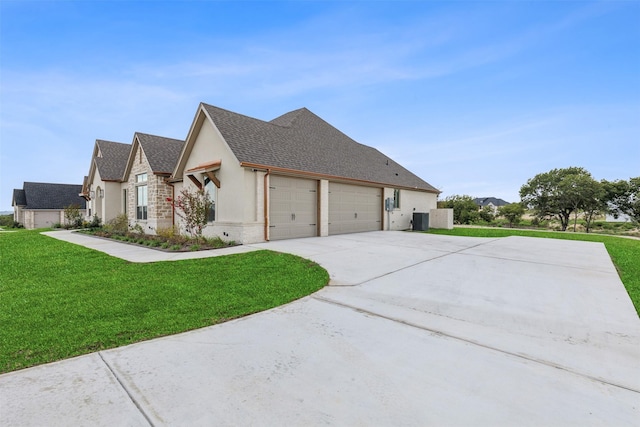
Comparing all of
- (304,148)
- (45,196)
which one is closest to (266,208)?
(304,148)

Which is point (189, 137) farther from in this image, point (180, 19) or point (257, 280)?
point (257, 280)

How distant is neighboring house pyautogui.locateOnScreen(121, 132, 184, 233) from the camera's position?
16.2 metres

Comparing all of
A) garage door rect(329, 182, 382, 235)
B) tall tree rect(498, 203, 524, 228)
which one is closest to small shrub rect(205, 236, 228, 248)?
garage door rect(329, 182, 382, 235)

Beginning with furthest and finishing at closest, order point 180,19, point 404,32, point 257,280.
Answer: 1. point 404,32
2. point 180,19
3. point 257,280

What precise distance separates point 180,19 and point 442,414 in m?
15.9

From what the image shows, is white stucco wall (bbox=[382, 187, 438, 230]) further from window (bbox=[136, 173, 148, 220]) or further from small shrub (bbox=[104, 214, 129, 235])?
small shrub (bbox=[104, 214, 129, 235])

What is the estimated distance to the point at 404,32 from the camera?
12977mm

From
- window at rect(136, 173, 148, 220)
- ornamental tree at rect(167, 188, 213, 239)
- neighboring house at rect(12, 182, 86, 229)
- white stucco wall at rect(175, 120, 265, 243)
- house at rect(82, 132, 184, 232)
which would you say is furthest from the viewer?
neighboring house at rect(12, 182, 86, 229)

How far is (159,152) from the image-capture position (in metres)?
17.4

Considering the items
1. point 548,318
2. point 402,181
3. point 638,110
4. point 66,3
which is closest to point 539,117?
point 638,110

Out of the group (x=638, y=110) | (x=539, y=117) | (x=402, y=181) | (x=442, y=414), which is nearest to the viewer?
(x=442, y=414)

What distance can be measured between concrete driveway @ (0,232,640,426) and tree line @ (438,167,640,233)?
2781 cm

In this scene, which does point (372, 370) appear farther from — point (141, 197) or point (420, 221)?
point (141, 197)

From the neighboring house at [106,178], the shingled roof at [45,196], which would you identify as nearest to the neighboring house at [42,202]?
the shingled roof at [45,196]
